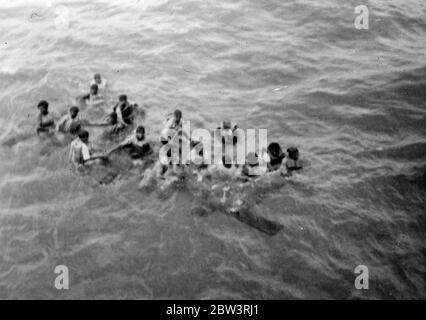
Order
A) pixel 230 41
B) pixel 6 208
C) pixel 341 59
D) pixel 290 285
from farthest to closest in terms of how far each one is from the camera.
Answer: pixel 230 41 → pixel 341 59 → pixel 6 208 → pixel 290 285

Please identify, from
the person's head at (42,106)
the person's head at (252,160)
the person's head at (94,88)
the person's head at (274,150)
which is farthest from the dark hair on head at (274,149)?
the person's head at (42,106)

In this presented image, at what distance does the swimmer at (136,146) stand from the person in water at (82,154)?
39cm

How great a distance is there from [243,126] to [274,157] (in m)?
2.21

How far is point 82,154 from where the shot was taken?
11.2 m

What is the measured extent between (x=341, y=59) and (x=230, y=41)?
4637mm

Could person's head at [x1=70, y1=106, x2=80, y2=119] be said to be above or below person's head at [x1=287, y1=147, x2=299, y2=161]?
above

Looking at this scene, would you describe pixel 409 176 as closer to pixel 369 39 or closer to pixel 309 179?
pixel 309 179

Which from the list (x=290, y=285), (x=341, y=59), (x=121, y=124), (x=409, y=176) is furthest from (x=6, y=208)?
(x=341, y=59)

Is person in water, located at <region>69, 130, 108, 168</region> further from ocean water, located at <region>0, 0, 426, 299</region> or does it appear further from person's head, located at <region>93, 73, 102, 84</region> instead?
person's head, located at <region>93, 73, 102, 84</region>

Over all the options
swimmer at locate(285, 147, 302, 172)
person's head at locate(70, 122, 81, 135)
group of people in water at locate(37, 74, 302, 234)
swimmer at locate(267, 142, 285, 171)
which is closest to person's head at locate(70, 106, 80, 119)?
group of people in water at locate(37, 74, 302, 234)

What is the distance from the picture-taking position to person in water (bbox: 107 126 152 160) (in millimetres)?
11438

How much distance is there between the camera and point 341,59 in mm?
15867

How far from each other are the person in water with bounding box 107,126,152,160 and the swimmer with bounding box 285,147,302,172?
154 inches
